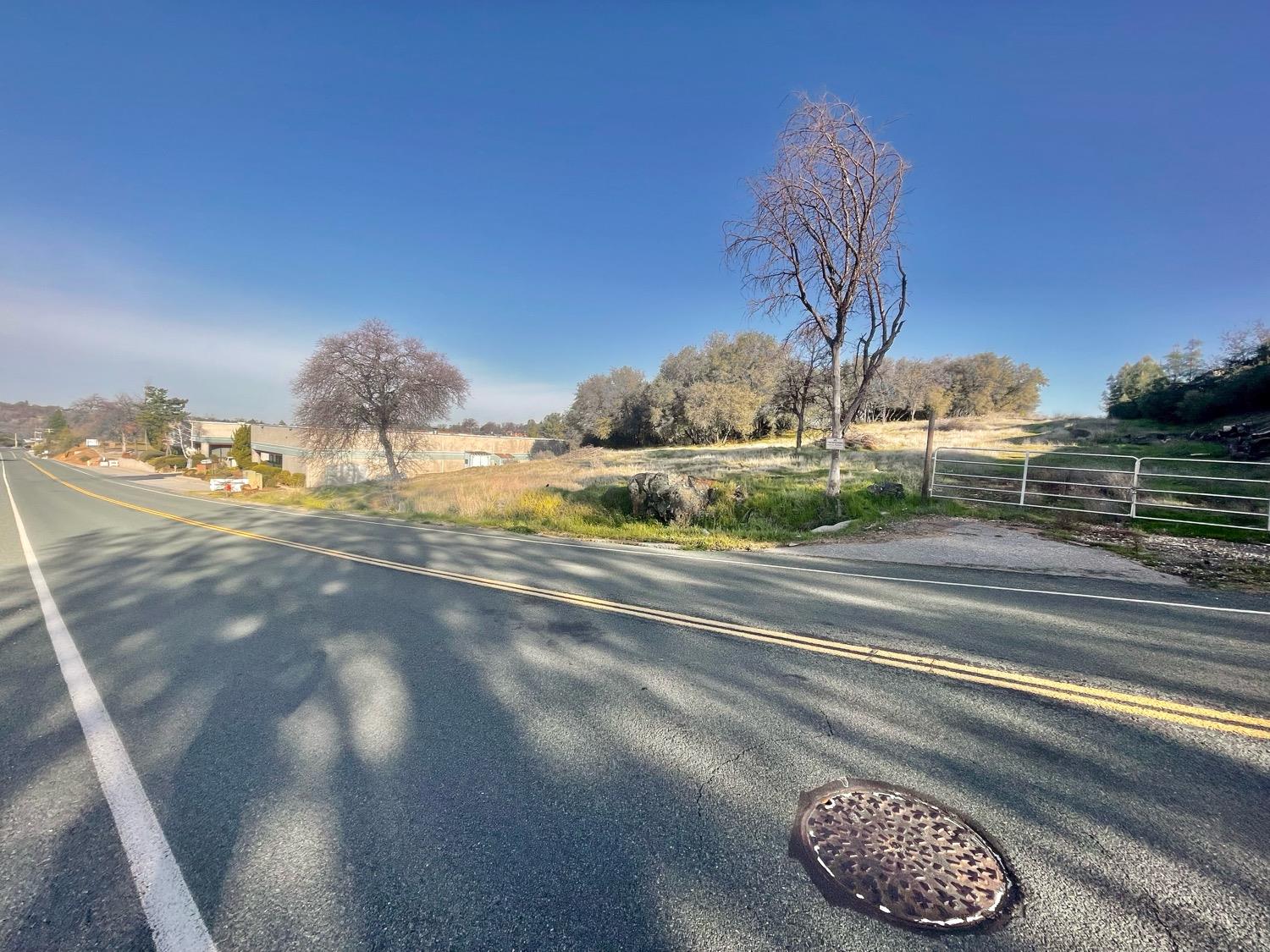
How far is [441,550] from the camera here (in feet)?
31.1

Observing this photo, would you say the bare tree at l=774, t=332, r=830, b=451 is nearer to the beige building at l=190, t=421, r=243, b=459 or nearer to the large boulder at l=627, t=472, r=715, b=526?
the large boulder at l=627, t=472, r=715, b=526

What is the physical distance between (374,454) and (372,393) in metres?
4.47

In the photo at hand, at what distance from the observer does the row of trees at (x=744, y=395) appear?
2142 inches

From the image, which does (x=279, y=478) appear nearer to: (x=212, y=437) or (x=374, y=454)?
(x=374, y=454)

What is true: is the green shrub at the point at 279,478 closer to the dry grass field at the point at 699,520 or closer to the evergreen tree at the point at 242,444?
the dry grass field at the point at 699,520

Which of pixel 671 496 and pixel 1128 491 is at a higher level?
pixel 1128 491

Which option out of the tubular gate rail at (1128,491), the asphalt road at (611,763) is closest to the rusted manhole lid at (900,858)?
the asphalt road at (611,763)

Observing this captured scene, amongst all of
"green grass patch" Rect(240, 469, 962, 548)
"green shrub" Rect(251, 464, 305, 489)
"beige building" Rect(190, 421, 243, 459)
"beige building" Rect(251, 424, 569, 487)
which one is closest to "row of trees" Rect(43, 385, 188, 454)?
"beige building" Rect(190, 421, 243, 459)

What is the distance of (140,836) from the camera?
7.23ft

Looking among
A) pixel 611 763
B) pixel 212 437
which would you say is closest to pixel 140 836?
pixel 611 763

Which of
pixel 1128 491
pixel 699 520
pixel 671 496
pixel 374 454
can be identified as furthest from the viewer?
pixel 374 454

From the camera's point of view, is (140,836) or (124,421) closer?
(140,836)

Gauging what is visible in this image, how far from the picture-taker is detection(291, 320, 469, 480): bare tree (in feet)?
90.8

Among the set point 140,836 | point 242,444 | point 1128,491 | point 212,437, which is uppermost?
point 212,437
